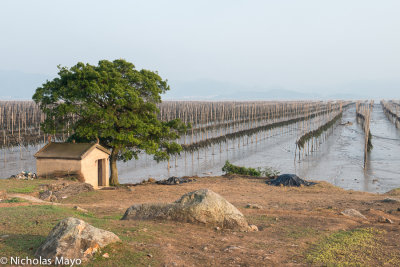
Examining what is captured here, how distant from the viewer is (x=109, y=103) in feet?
52.7

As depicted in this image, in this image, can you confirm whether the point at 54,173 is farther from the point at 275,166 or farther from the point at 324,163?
the point at 324,163

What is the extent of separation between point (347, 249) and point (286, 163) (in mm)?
22308

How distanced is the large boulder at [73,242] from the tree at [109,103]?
10090 millimetres

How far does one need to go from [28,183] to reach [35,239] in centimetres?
852

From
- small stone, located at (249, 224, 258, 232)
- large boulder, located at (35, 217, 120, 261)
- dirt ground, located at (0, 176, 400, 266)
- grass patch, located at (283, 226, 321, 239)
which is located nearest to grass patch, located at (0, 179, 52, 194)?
dirt ground, located at (0, 176, 400, 266)

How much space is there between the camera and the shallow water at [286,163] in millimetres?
23034

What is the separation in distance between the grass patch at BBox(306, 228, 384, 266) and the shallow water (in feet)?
46.3

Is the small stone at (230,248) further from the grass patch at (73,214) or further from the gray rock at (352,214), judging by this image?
the gray rock at (352,214)

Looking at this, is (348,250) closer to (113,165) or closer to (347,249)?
(347,249)

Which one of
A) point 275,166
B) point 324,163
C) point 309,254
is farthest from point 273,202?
point 324,163

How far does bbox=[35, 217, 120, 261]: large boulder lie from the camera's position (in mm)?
5102

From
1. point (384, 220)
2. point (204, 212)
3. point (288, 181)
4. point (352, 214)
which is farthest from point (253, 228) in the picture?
point (288, 181)

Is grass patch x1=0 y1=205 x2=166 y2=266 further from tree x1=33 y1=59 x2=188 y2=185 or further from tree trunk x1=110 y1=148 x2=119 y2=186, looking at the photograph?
tree trunk x1=110 y1=148 x2=119 y2=186

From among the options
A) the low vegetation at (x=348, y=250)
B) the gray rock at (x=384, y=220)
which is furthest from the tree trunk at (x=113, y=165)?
the low vegetation at (x=348, y=250)
